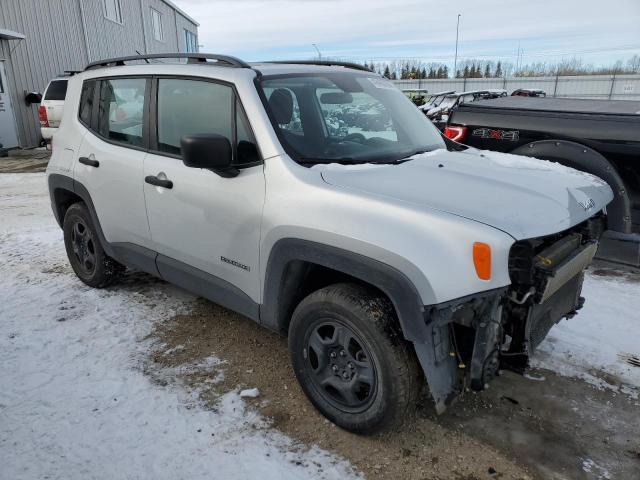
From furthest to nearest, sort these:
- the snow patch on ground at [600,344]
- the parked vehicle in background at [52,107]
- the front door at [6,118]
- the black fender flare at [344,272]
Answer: the front door at [6,118] → the parked vehicle in background at [52,107] → the snow patch on ground at [600,344] → the black fender flare at [344,272]

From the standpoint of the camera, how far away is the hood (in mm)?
2316

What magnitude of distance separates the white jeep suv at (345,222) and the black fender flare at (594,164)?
5.05ft

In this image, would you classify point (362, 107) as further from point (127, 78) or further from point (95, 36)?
point (95, 36)

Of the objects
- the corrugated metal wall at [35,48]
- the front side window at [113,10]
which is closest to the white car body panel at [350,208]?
the corrugated metal wall at [35,48]

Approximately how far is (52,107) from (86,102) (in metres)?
9.05

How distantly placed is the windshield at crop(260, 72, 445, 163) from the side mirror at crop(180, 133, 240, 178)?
0.34m

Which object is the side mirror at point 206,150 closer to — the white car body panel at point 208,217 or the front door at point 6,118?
the white car body panel at point 208,217

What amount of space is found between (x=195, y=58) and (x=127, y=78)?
0.79 m

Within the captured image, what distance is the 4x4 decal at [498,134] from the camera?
514 cm

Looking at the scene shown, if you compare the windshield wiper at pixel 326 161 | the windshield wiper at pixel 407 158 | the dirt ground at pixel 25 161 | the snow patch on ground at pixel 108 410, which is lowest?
the dirt ground at pixel 25 161

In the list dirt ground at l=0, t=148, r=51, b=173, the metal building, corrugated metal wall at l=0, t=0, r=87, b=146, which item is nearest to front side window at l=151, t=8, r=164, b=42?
the metal building

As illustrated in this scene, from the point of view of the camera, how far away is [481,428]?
281cm

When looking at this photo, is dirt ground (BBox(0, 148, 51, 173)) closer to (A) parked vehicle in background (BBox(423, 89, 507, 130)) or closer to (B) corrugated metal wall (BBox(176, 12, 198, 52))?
(A) parked vehicle in background (BBox(423, 89, 507, 130))

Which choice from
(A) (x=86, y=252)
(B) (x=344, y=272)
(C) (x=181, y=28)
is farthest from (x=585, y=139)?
(C) (x=181, y=28)
